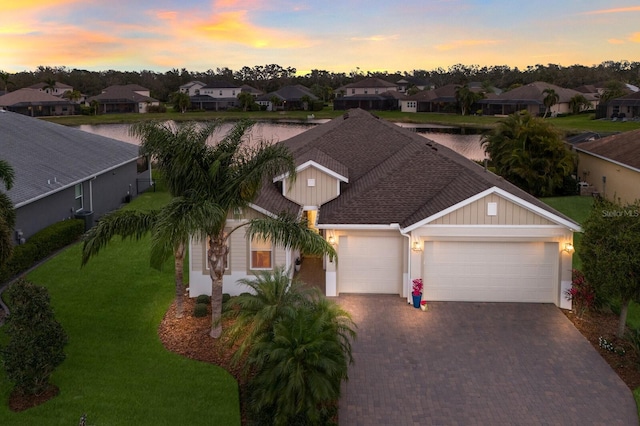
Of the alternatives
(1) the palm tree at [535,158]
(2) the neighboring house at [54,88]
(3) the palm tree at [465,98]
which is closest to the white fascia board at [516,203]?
(1) the palm tree at [535,158]

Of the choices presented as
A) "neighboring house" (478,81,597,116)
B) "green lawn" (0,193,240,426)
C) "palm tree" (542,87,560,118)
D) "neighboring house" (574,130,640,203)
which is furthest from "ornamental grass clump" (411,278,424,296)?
"neighboring house" (478,81,597,116)

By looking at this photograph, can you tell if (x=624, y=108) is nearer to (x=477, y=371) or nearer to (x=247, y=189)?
(x=477, y=371)

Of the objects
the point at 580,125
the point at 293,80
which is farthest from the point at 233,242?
the point at 293,80

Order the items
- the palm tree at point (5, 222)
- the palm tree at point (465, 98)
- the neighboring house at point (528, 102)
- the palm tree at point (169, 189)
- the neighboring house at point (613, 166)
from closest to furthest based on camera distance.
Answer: the palm tree at point (169, 189) → the palm tree at point (5, 222) → the neighboring house at point (613, 166) → the neighboring house at point (528, 102) → the palm tree at point (465, 98)

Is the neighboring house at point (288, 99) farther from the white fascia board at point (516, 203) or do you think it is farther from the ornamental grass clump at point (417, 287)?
the ornamental grass clump at point (417, 287)

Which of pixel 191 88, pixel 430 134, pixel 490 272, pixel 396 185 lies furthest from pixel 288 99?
pixel 490 272

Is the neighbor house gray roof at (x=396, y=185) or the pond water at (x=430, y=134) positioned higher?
the pond water at (x=430, y=134)
